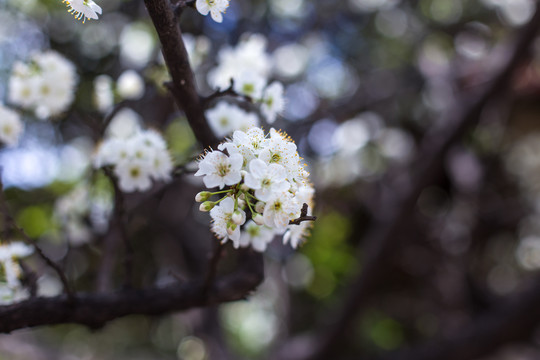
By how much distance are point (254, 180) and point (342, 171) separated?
426cm

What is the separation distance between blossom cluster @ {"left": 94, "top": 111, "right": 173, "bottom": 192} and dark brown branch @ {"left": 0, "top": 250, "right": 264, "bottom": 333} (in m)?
0.41

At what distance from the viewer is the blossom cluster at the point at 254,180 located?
979 millimetres

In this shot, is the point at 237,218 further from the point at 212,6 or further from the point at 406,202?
the point at 406,202

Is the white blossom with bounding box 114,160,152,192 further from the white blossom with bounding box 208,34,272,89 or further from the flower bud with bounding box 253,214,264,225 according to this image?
the flower bud with bounding box 253,214,264,225

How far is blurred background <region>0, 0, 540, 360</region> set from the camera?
3529 millimetres

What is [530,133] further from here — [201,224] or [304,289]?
[201,224]

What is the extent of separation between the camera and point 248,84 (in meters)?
1.59

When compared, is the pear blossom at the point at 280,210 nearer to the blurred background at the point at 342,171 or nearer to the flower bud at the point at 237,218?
the flower bud at the point at 237,218

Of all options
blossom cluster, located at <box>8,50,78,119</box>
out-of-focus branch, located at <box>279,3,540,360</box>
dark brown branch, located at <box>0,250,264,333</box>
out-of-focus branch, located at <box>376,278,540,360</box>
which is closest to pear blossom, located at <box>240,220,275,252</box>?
dark brown branch, located at <box>0,250,264,333</box>

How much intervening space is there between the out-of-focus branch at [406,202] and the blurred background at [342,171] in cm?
10

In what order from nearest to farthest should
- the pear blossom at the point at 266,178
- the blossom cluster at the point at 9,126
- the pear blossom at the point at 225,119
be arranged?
the pear blossom at the point at 266,178, the pear blossom at the point at 225,119, the blossom cluster at the point at 9,126

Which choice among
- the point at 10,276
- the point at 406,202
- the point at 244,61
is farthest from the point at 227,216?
the point at 406,202

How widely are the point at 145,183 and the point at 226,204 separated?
2.40 feet

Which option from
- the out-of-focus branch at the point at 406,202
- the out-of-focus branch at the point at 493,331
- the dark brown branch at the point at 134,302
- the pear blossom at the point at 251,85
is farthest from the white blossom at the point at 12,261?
the out-of-focus branch at the point at 493,331
